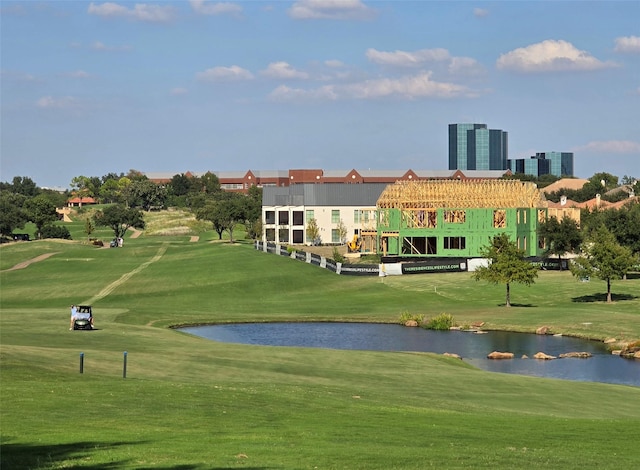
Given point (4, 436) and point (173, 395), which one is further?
point (173, 395)

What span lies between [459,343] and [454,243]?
6048 cm

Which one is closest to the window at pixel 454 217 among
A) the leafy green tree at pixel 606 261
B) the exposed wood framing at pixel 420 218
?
the exposed wood framing at pixel 420 218

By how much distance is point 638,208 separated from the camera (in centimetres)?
11881

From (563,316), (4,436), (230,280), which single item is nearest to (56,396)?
(4,436)

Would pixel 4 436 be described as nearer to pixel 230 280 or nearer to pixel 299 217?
pixel 230 280

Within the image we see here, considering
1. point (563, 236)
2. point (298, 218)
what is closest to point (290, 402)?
point (563, 236)

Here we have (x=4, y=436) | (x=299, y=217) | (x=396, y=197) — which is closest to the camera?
(x=4, y=436)

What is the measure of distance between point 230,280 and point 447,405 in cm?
7926

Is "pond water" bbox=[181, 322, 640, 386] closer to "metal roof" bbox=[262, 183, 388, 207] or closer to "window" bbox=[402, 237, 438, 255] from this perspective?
"window" bbox=[402, 237, 438, 255]

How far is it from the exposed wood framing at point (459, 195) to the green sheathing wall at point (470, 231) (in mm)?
1208

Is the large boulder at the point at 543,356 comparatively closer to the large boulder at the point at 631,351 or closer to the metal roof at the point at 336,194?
the large boulder at the point at 631,351

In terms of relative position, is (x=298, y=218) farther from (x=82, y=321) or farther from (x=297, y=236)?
(x=82, y=321)

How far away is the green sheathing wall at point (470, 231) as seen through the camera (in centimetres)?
13162

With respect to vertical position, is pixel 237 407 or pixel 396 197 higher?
pixel 396 197
